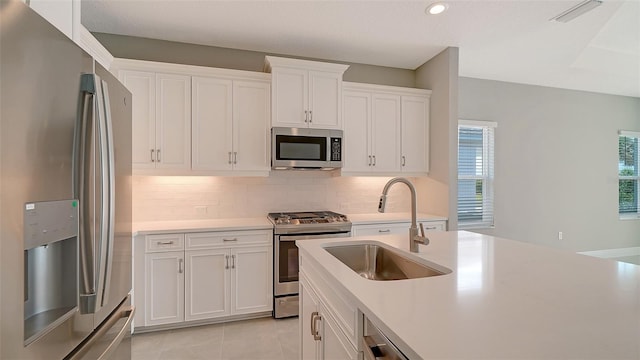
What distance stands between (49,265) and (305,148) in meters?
2.37

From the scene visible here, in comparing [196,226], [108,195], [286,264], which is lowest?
[286,264]

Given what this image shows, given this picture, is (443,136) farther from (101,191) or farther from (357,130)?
(101,191)

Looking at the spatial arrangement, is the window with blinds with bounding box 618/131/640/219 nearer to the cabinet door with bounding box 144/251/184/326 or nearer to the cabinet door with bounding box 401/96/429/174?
the cabinet door with bounding box 401/96/429/174

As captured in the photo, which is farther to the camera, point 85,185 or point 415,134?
point 415,134

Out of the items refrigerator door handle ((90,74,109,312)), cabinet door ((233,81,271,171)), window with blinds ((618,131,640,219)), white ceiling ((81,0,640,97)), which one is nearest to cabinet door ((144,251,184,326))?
cabinet door ((233,81,271,171))

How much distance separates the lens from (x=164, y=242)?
258cm

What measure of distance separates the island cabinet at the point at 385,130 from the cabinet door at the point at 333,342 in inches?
87.6

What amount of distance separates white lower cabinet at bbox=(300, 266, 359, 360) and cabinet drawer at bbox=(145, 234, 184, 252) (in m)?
1.43

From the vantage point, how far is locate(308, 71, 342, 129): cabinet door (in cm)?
317

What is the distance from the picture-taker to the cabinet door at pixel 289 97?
3055mm

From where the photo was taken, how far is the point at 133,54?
3.04 m

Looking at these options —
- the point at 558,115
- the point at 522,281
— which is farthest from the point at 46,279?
the point at 558,115

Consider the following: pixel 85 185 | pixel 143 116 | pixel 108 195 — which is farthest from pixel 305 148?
pixel 85 185

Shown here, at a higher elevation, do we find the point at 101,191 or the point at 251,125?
the point at 251,125
